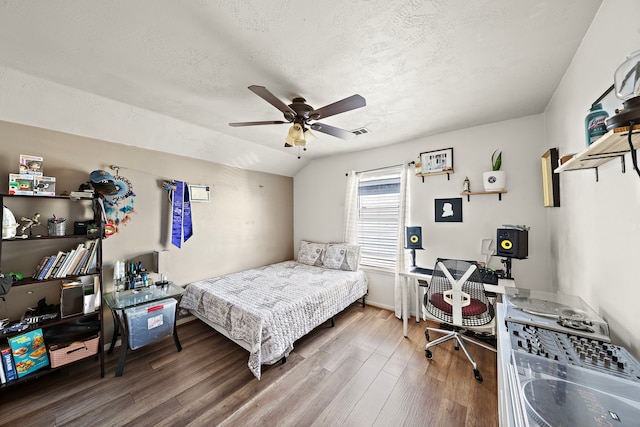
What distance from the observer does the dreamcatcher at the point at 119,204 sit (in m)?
2.49

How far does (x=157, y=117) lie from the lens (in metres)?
2.49

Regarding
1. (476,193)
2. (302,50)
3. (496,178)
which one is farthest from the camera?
(476,193)

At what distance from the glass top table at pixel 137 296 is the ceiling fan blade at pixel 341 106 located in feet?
7.67

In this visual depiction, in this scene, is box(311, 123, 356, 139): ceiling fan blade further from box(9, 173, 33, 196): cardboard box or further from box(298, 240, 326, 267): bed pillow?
box(9, 173, 33, 196): cardboard box

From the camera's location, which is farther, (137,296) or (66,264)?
(137,296)

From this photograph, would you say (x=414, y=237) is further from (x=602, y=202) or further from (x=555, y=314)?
(x=602, y=202)

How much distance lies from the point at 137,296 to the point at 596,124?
143 inches

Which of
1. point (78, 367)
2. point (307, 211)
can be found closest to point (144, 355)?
point (78, 367)

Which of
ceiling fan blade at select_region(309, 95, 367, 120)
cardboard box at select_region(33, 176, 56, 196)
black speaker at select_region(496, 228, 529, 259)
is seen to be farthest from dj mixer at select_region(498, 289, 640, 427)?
cardboard box at select_region(33, 176, 56, 196)

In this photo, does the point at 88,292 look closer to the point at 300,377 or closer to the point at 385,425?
the point at 300,377

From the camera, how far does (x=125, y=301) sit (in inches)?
87.0

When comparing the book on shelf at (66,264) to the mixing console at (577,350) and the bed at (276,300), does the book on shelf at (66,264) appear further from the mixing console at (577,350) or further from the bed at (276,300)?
the mixing console at (577,350)

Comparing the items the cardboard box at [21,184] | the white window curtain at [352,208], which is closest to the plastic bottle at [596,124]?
the white window curtain at [352,208]

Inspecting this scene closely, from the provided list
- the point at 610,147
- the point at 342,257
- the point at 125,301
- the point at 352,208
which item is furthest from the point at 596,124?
the point at 125,301
